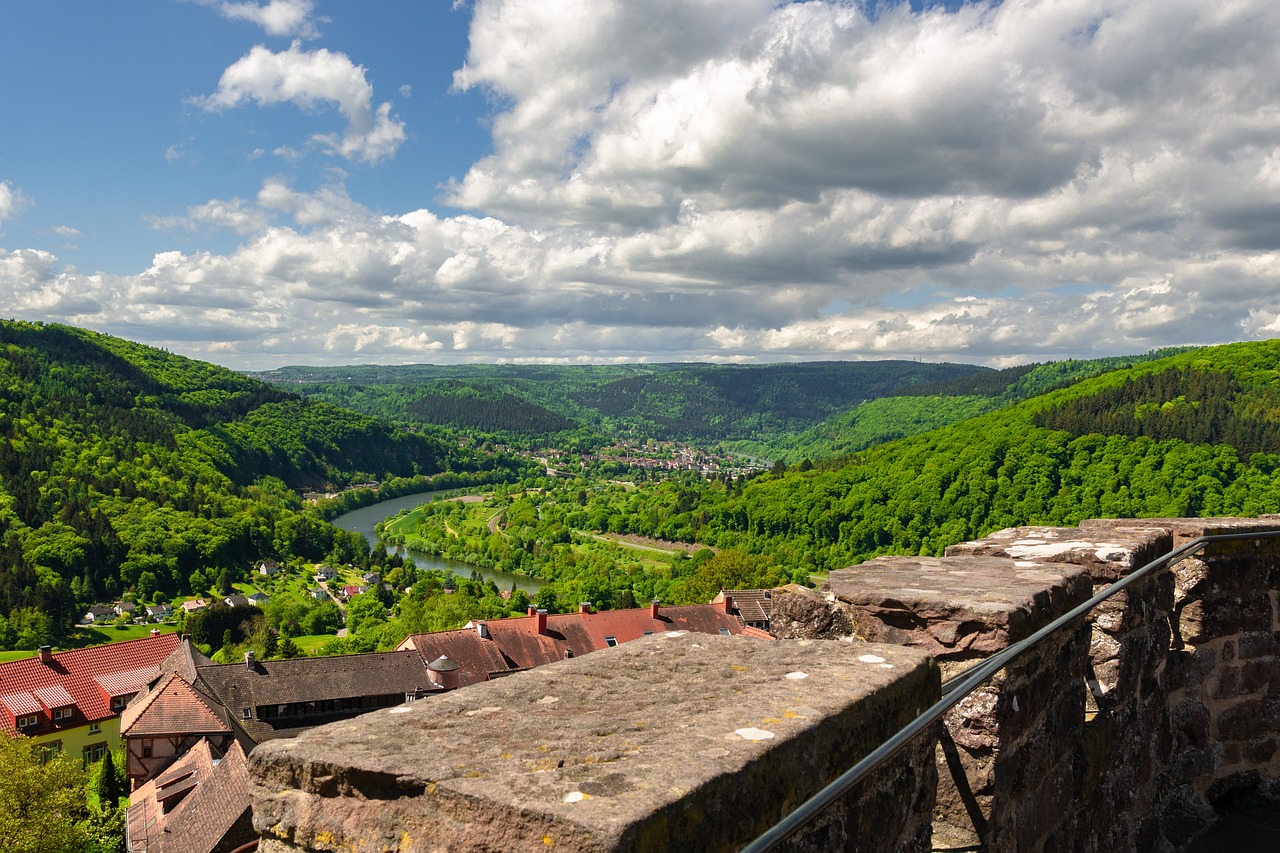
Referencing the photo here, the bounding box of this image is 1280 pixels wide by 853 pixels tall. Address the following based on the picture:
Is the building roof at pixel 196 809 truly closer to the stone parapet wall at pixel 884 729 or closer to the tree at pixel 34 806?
the tree at pixel 34 806

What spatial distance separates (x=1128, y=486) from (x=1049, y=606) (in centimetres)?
9460

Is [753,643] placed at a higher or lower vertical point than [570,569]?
higher

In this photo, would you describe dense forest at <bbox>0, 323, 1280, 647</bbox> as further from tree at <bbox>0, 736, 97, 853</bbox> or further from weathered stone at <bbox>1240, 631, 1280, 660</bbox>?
weathered stone at <bbox>1240, 631, 1280, 660</bbox>

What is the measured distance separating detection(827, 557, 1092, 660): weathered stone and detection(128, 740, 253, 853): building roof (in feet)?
68.6

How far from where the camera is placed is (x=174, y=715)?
31281mm

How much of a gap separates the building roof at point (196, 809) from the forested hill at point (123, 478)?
63825 mm

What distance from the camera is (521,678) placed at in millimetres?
2695

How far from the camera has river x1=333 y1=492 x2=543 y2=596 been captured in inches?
3834

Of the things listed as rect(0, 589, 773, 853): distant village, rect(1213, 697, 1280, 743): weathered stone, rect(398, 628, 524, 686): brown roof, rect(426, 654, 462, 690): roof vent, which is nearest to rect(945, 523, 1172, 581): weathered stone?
rect(1213, 697, 1280, 743): weathered stone

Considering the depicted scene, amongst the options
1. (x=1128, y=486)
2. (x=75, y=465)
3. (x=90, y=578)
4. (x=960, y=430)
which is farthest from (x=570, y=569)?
(x=75, y=465)

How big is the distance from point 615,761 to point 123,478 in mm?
139475

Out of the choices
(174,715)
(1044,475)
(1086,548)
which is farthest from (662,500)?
(1086,548)

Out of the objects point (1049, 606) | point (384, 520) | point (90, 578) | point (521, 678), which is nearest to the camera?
point (521, 678)

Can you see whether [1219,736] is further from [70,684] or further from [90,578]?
[90,578]
